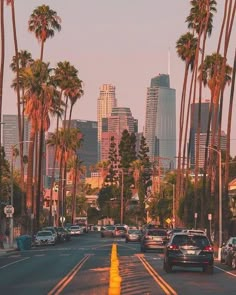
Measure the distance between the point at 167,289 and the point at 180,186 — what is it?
7445 cm

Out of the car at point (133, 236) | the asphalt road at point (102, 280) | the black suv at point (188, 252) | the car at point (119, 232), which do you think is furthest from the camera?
the car at point (119, 232)

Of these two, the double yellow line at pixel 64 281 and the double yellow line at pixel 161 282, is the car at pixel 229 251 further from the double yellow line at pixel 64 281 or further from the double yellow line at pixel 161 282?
the double yellow line at pixel 64 281

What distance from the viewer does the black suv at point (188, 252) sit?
31.9 metres

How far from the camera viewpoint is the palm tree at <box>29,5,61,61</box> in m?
75.5

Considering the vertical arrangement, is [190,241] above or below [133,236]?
above

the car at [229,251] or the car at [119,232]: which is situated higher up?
the car at [229,251]

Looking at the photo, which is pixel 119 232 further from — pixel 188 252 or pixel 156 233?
pixel 188 252

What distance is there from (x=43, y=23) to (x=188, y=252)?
156 feet

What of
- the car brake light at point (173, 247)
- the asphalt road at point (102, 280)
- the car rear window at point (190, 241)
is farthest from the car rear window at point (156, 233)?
the car brake light at point (173, 247)

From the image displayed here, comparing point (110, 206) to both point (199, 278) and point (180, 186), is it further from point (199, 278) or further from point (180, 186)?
point (199, 278)

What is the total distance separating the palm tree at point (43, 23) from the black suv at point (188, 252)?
45739 mm

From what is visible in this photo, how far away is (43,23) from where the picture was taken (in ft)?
249

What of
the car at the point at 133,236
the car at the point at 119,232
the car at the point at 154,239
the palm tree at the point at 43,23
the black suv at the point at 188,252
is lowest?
the car at the point at 119,232

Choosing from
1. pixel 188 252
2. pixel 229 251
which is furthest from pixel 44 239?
pixel 188 252
